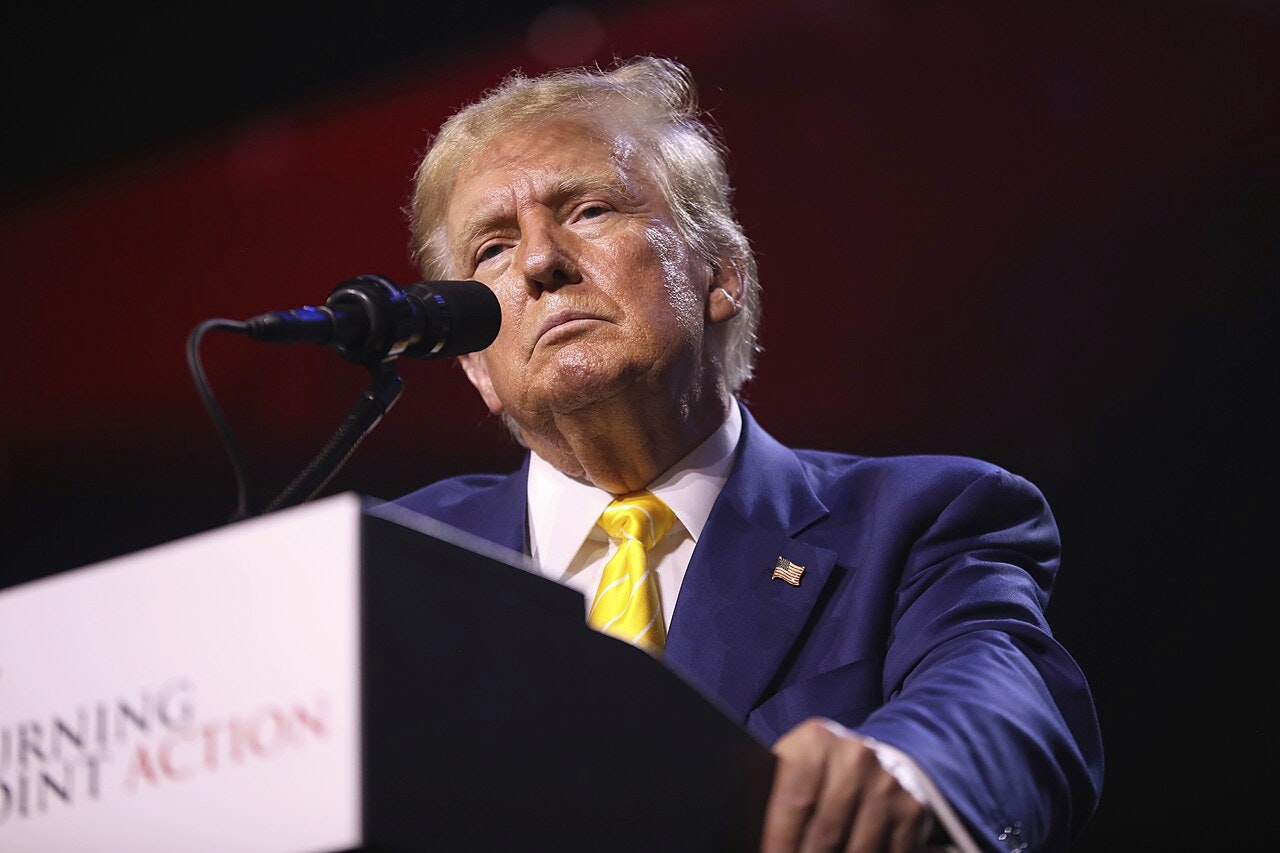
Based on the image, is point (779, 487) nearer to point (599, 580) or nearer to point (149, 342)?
point (599, 580)

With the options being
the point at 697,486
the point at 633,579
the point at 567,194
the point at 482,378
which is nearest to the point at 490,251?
the point at 567,194

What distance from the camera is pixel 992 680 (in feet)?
4.89

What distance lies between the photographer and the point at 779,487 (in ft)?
7.45

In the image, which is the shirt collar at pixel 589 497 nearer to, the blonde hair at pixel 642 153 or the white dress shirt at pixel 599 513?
the white dress shirt at pixel 599 513

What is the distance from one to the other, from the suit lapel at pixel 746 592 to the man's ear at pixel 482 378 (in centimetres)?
56

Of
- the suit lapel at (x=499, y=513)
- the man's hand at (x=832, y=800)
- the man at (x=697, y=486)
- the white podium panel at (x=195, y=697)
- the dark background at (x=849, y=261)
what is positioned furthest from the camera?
the dark background at (x=849, y=261)

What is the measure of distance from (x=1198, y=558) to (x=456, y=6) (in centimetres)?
193

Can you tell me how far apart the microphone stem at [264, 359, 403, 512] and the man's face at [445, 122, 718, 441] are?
803mm

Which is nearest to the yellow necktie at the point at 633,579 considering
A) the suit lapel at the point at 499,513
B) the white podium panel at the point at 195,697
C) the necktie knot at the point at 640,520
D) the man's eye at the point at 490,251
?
the necktie knot at the point at 640,520

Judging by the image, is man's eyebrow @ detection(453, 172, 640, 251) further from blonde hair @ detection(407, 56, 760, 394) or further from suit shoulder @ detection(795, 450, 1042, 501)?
suit shoulder @ detection(795, 450, 1042, 501)

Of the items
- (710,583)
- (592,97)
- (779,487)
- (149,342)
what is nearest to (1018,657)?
(710,583)

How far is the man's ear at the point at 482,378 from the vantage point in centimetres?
262

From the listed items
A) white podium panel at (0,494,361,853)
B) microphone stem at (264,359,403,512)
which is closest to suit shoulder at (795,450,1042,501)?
microphone stem at (264,359,403,512)

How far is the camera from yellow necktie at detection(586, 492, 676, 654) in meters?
2.07
